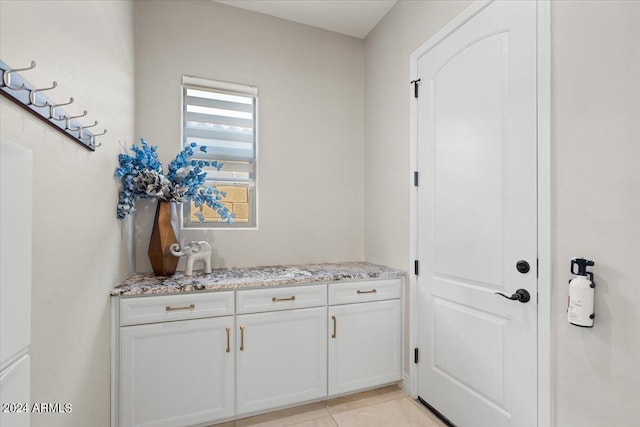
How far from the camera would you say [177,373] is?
1.78 metres

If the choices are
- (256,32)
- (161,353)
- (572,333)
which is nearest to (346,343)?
(161,353)

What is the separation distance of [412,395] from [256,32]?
3.02 meters

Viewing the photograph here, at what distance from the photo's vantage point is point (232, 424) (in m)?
1.93

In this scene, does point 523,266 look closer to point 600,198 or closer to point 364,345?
point 600,198

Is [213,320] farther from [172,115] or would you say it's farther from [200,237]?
[172,115]

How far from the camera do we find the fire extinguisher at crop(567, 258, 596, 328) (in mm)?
1190

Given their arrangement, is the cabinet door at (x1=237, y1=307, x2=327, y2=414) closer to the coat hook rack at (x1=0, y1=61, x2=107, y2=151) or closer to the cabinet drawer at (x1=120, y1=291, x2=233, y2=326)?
the cabinet drawer at (x1=120, y1=291, x2=233, y2=326)

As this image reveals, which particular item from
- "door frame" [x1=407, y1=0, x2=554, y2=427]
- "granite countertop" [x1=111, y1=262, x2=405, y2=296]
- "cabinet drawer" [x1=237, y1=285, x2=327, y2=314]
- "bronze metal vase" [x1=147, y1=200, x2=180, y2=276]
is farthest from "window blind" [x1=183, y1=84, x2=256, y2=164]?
"door frame" [x1=407, y1=0, x2=554, y2=427]

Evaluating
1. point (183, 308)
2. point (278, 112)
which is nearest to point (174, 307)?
point (183, 308)

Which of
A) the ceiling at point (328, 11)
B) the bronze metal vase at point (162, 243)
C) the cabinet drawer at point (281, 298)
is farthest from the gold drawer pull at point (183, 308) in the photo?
the ceiling at point (328, 11)

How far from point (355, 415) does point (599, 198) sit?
70.0 inches

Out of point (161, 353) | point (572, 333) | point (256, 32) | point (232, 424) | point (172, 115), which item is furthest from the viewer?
point (256, 32)

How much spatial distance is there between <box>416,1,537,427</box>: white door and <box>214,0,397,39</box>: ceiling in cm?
76

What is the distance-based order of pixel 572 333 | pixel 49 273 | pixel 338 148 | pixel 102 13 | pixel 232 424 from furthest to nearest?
pixel 338 148 → pixel 232 424 → pixel 102 13 → pixel 572 333 → pixel 49 273
